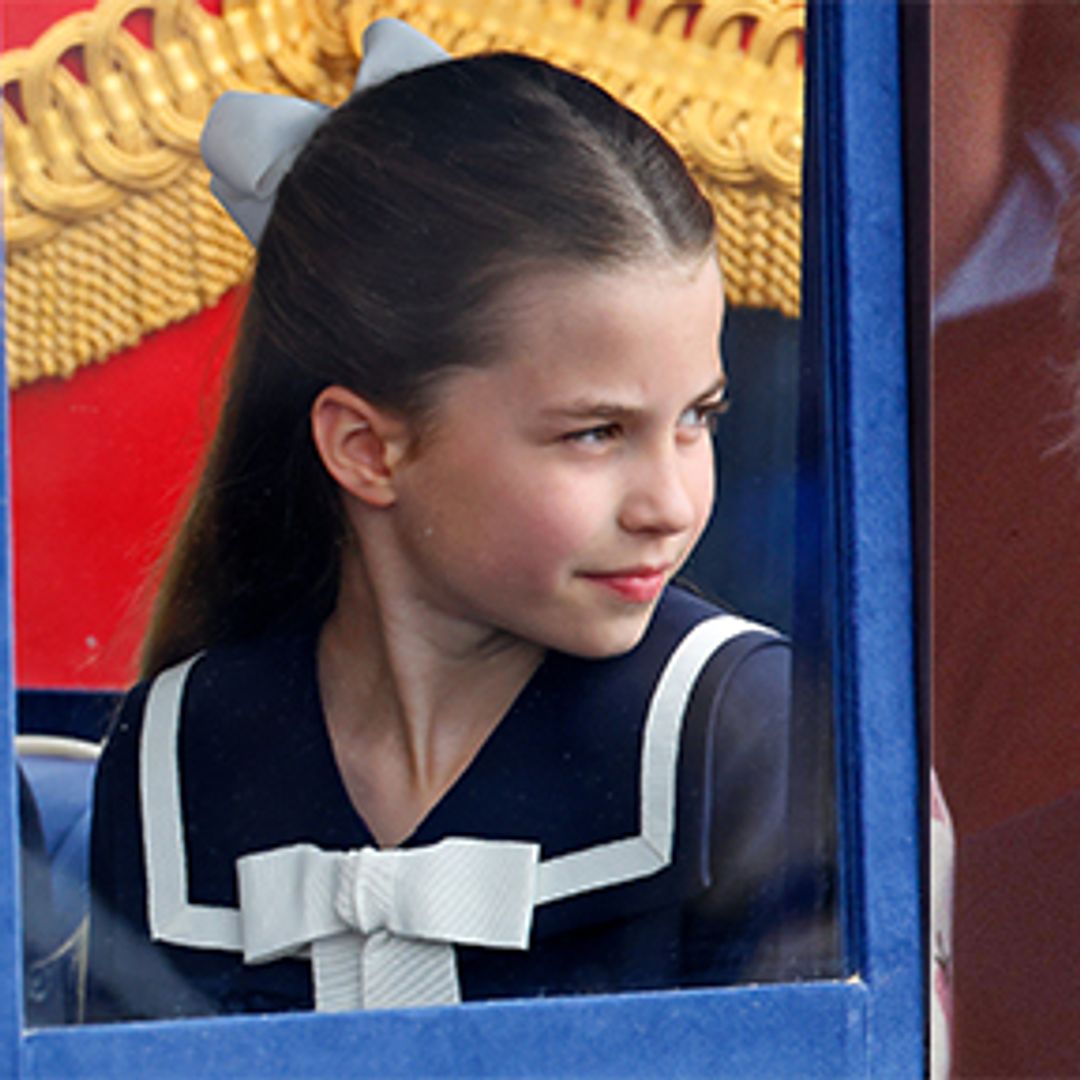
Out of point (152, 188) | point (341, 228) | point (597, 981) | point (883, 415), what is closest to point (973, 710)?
point (883, 415)

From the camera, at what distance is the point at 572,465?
1202 mm

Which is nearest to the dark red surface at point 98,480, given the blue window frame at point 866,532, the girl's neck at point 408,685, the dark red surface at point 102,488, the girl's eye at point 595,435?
the dark red surface at point 102,488

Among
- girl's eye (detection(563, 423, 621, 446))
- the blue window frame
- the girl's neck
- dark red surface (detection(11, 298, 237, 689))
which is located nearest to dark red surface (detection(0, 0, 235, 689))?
dark red surface (detection(11, 298, 237, 689))

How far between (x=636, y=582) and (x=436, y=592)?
0.47 feet

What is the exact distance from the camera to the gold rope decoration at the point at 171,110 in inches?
45.7

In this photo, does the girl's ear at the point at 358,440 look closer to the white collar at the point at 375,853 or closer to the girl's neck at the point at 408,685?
the girl's neck at the point at 408,685

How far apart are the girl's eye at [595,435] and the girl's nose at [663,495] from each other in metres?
0.03

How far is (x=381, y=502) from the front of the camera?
121cm

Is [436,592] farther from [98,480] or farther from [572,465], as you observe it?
[98,480]

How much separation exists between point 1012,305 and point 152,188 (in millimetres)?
665

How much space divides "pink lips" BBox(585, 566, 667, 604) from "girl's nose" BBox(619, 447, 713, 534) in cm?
3

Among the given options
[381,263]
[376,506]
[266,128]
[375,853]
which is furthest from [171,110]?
[375,853]

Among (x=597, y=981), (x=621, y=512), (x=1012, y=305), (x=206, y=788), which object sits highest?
(x=1012, y=305)

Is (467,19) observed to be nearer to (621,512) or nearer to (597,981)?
(621,512)
